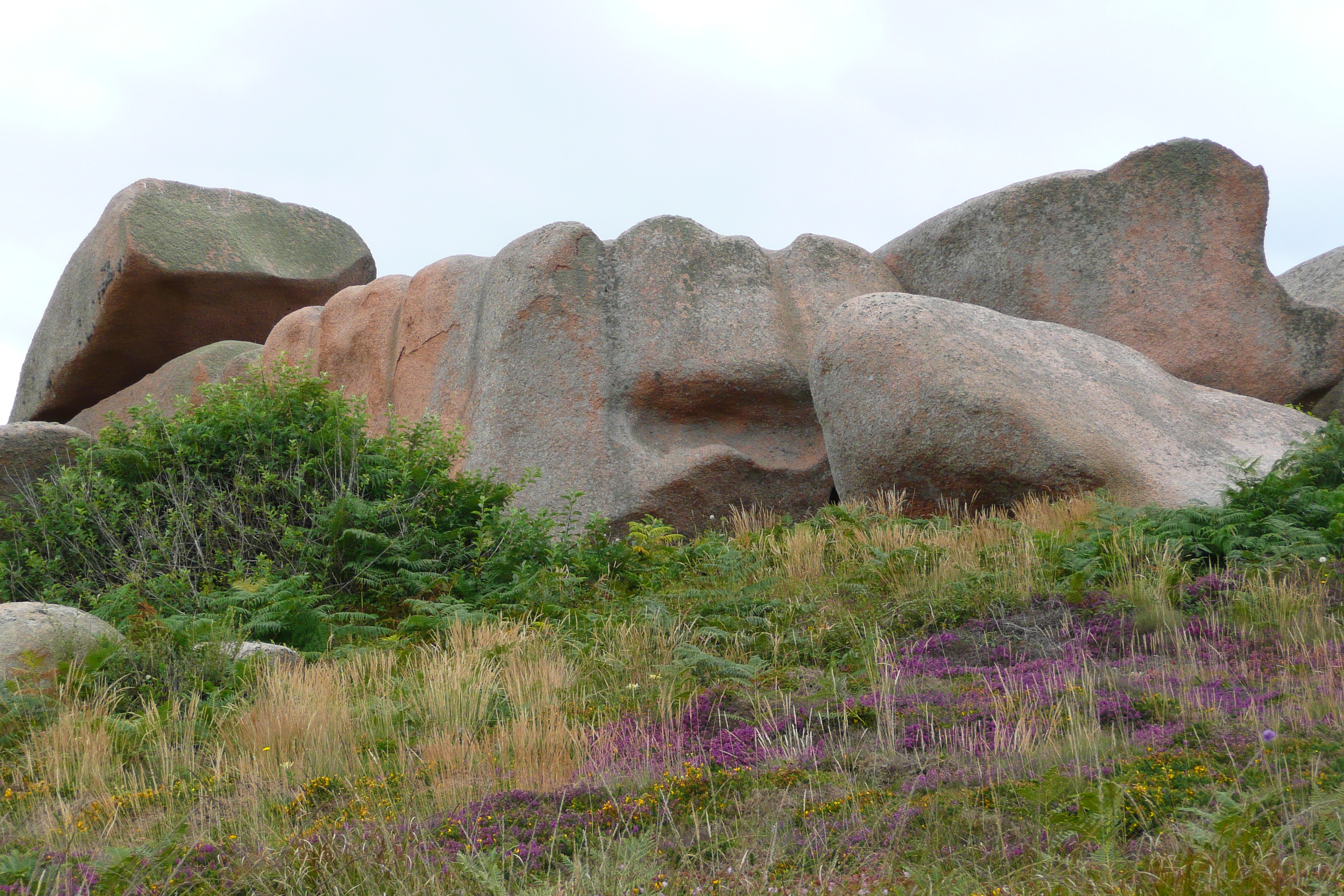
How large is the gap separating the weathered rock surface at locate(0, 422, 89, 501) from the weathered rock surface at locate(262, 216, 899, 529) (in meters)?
3.28

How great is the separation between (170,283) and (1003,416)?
1573 centimetres

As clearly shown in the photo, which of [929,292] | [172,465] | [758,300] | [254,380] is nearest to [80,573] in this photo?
[172,465]

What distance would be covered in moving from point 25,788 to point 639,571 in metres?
5.73

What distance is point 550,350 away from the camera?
549 inches

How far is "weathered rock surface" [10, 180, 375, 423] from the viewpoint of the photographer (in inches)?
769

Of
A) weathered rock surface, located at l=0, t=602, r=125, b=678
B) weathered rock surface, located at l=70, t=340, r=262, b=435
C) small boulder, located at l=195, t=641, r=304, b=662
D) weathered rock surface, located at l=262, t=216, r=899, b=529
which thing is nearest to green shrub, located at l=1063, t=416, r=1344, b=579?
weathered rock surface, located at l=262, t=216, r=899, b=529

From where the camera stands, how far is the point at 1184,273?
13.5 meters

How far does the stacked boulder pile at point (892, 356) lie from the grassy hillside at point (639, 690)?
1.03 m

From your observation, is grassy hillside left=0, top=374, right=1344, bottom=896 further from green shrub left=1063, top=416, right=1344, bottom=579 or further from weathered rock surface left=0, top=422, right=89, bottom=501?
weathered rock surface left=0, top=422, right=89, bottom=501

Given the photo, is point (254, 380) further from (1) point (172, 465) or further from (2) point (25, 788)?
(2) point (25, 788)

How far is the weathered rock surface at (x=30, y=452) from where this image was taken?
10.8 m

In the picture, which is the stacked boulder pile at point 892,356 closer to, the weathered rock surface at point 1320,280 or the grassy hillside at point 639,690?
the weathered rock surface at point 1320,280

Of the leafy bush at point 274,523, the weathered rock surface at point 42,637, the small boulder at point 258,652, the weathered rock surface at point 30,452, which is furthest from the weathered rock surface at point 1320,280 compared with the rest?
the weathered rock surface at point 30,452

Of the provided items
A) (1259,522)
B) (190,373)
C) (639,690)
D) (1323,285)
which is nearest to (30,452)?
(639,690)
